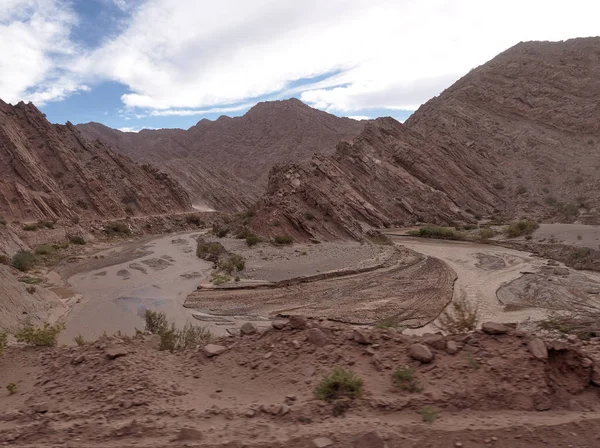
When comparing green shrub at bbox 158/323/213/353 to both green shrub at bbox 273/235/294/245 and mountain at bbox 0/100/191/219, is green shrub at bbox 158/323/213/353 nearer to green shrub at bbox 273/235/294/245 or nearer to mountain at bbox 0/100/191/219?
green shrub at bbox 273/235/294/245

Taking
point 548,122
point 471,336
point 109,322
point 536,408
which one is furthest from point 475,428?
point 548,122

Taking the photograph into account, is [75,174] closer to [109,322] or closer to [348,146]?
[348,146]

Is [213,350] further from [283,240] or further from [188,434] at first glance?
[283,240]

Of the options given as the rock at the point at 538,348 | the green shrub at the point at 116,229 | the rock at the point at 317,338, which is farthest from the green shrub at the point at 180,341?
the green shrub at the point at 116,229

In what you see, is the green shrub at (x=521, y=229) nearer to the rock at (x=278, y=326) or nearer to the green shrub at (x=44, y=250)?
the rock at (x=278, y=326)

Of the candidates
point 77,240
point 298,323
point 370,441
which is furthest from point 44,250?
point 370,441

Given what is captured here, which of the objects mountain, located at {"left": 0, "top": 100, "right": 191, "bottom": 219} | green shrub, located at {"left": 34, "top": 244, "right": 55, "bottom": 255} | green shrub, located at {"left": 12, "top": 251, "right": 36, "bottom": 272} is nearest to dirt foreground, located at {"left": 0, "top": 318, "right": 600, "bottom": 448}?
green shrub, located at {"left": 12, "top": 251, "right": 36, "bottom": 272}

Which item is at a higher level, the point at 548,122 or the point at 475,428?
the point at 548,122
